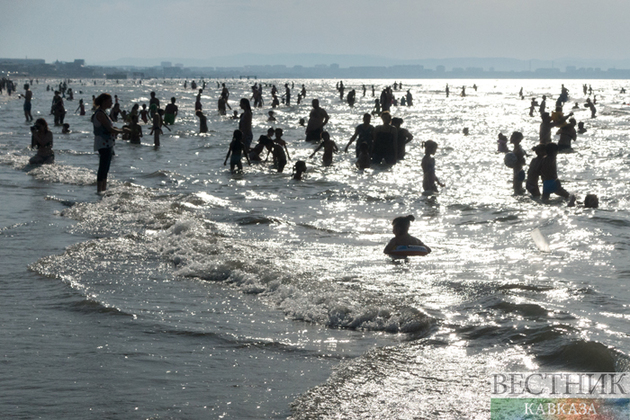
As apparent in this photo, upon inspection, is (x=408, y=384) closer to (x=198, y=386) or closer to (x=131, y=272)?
(x=198, y=386)

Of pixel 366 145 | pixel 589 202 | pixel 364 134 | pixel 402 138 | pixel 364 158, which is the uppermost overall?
pixel 364 134

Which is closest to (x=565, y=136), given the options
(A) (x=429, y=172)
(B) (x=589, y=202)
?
(A) (x=429, y=172)

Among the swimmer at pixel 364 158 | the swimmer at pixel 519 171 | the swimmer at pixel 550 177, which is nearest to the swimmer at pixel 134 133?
the swimmer at pixel 364 158

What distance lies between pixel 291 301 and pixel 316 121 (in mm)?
15062

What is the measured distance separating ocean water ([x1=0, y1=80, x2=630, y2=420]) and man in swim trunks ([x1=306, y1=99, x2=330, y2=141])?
7087mm

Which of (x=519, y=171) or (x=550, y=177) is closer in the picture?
(x=550, y=177)

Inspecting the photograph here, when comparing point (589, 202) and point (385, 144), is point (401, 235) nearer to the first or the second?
point (589, 202)

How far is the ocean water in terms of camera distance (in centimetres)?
386

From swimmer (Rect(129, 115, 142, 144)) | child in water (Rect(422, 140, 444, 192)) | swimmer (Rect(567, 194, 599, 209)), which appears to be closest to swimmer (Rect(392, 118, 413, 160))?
child in water (Rect(422, 140, 444, 192))

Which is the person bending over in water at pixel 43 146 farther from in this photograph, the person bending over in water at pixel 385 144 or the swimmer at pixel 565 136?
the swimmer at pixel 565 136

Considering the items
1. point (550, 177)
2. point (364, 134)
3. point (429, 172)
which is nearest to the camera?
point (550, 177)

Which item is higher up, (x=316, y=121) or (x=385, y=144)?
(x=316, y=121)

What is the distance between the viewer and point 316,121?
66.7 ft

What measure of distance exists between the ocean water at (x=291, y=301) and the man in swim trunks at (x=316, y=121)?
7.09 metres
